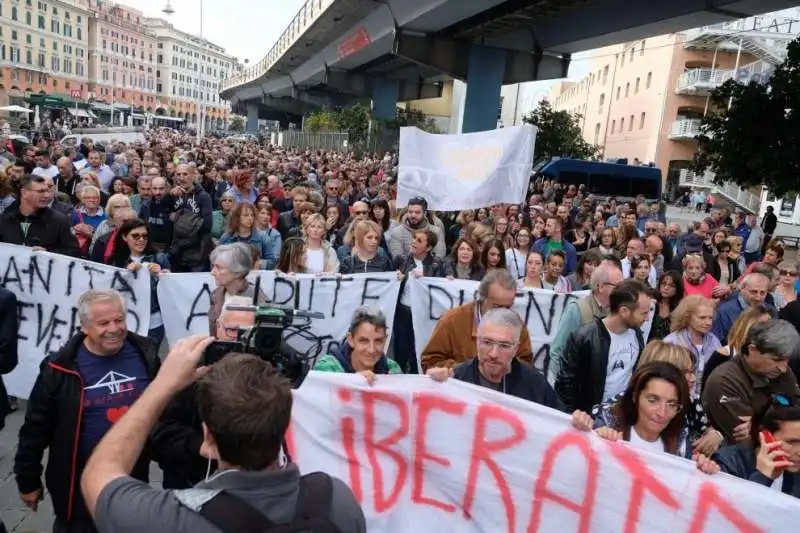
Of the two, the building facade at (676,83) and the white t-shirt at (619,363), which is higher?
the building facade at (676,83)

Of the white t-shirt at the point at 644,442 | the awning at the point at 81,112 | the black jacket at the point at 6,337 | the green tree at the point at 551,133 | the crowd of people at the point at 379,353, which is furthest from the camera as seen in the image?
the awning at the point at 81,112

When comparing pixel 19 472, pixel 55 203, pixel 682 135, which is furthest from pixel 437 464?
pixel 682 135

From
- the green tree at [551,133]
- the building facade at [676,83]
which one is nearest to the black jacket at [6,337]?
the green tree at [551,133]

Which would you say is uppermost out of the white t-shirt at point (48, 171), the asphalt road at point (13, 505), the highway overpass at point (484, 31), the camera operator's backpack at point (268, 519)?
the highway overpass at point (484, 31)

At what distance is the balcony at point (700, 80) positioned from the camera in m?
35.8

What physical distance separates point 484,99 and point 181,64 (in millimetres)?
124037

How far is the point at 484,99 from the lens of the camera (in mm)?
20734

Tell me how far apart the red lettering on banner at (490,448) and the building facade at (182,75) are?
122809 millimetres

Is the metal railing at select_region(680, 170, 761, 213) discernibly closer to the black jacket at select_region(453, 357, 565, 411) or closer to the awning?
the black jacket at select_region(453, 357, 565, 411)

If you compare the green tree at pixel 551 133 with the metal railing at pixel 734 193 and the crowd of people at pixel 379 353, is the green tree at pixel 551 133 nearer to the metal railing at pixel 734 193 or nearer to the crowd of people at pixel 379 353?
the metal railing at pixel 734 193

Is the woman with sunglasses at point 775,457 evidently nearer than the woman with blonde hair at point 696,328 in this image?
Yes

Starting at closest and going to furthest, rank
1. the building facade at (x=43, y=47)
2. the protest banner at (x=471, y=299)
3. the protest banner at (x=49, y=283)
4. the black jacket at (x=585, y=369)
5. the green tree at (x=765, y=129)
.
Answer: the black jacket at (x=585, y=369)
the protest banner at (x=49, y=283)
the protest banner at (x=471, y=299)
the green tree at (x=765, y=129)
the building facade at (x=43, y=47)

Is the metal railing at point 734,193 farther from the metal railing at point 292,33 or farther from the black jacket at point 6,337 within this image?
the black jacket at point 6,337

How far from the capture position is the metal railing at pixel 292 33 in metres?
26.1
